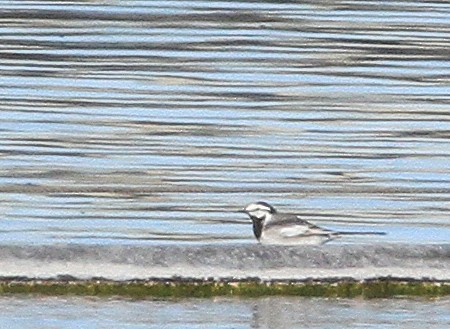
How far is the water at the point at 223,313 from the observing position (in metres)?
7.73

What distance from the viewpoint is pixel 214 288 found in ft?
27.1

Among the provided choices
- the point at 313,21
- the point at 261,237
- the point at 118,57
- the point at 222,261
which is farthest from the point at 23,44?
the point at 222,261

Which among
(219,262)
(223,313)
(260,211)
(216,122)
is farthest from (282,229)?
(216,122)

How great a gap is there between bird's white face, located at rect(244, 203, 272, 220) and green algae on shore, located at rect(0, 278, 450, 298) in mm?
2308

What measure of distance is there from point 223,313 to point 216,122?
26.4 ft

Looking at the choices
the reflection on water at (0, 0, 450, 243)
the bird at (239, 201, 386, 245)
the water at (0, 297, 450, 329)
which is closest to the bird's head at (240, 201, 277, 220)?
the bird at (239, 201, 386, 245)

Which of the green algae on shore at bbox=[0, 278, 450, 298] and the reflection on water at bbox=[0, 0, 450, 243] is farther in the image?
the reflection on water at bbox=[0, 0, 450, 243]

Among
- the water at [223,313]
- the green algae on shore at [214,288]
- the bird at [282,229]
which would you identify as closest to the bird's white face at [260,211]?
the bird at [282,229]

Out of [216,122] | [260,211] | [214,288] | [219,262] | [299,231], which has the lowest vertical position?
[214,288]

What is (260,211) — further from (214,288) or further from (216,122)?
(216,122)

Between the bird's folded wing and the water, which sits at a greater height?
the bird's folded wing

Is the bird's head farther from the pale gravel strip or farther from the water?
the water

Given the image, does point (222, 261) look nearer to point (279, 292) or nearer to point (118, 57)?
point (279, 292)

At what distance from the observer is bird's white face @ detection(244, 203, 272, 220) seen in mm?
10766
